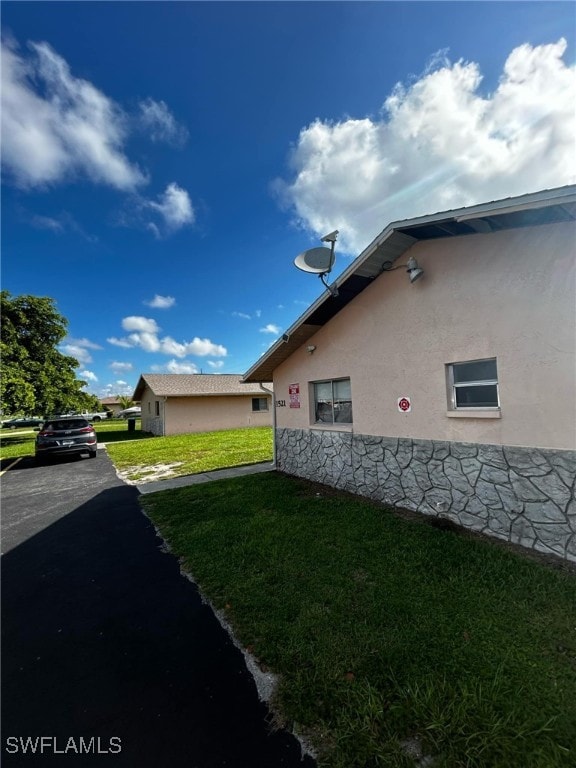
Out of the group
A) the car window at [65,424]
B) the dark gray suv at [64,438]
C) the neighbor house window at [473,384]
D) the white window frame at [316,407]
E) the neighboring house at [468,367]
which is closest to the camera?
the neighboring house at [468,367]

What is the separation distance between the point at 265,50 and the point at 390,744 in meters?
11.2

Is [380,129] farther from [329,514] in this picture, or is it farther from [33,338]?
[33,338]

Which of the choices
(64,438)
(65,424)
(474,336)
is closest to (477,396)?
(474,336)

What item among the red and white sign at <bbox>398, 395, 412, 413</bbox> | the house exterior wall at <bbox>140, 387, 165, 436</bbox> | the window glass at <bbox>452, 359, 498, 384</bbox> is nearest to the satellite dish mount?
the red and white sign at <bbox>398, 395, 412, 413</bbox>

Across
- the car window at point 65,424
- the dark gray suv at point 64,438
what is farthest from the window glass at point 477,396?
the car window at point 65,424

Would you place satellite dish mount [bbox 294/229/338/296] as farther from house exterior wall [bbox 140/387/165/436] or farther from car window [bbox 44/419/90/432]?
house exterior wall [bbox 140/387/165/436]

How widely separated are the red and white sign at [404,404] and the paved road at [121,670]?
4.28 meters

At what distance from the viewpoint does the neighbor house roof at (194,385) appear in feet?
67.6

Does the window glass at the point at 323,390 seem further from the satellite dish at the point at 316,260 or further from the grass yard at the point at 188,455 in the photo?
the grass yard at the point at 188,455

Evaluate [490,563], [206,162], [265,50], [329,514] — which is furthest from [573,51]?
[206,162]

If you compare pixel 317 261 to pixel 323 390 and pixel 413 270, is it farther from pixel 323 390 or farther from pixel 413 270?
pixel 323 390

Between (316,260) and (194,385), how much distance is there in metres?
17.7

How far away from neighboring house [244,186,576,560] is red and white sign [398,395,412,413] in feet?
0.06

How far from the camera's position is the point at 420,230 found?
16.6 ft
